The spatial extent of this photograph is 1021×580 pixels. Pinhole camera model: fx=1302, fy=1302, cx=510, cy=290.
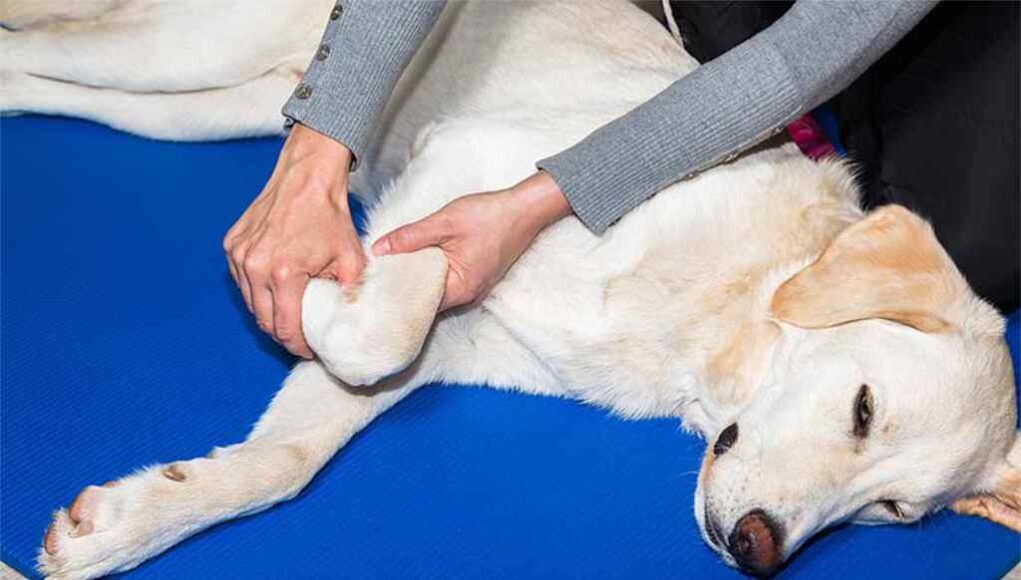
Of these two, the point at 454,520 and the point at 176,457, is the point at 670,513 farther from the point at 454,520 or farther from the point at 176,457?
the point at 176,457

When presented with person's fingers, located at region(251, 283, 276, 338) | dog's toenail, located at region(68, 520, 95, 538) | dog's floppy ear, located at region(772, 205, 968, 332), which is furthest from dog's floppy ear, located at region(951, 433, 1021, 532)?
dog's toenail, located at region(68, 520, 95, 538)

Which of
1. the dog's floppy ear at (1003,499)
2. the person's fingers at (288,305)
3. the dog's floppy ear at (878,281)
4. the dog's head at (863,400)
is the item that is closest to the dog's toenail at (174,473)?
the person's fingers at (288,305)

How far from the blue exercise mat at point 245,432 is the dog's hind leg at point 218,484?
0.06 meters

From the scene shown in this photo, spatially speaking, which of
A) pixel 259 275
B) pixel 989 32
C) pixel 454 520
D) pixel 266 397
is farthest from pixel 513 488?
pixel 989 32

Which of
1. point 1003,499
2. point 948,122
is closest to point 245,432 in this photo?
point 1003,499

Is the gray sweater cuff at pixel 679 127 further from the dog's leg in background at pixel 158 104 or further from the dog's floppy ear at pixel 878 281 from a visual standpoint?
the dog's leg in background at pixel 158 104

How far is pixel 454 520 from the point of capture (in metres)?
2.30

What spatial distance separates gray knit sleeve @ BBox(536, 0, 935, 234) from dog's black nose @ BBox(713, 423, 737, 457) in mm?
419

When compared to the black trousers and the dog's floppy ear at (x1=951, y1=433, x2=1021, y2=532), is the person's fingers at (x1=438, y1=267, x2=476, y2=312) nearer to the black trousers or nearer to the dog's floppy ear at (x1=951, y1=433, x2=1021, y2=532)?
the dog's floppy ear at (x1=951, y1=433, x2=1021, y2=532)

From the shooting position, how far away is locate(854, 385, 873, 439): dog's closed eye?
2.17 metres

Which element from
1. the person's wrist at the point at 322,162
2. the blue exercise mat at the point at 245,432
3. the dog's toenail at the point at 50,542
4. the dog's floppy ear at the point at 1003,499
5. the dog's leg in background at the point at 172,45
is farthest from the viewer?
the dog's leg in background at the point at 172,45

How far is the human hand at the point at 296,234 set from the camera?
2.05 meters

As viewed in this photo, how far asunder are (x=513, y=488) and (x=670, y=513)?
30 centimetres

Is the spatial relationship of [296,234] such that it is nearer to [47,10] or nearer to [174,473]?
[174,473]
